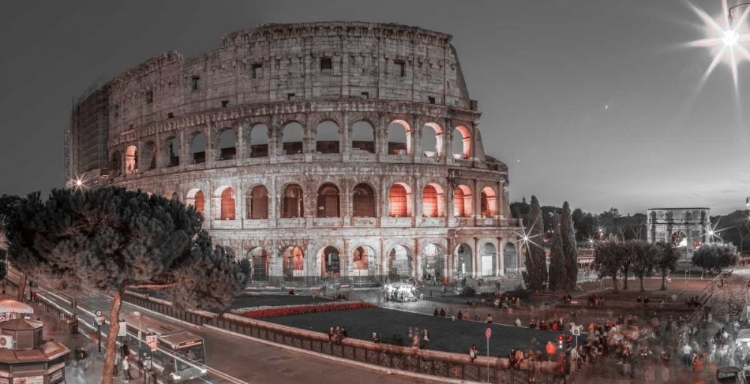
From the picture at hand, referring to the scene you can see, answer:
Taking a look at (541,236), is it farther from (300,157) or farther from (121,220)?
(121,220)

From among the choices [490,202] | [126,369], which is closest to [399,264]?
[490,202]

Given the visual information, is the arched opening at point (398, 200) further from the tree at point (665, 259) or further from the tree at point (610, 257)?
the tree at point (665, 259)

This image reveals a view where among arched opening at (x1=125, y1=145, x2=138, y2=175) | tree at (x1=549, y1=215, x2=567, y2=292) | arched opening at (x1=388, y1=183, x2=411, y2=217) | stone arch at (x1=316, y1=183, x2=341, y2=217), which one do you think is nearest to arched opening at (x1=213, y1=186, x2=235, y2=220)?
stone arch at (x1=316, y1=183, x2=341, y2=217)

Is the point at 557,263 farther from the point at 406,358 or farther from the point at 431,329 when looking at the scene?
the point at 406,358

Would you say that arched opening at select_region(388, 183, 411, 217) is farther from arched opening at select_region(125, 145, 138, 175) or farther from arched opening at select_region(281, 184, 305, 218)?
arched opening at select_region(125, 145, 138, 175)

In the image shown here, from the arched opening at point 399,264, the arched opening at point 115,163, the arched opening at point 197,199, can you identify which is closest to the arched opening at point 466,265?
the arched opening at point 399,264

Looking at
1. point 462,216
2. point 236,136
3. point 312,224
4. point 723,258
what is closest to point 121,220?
point 312,224
